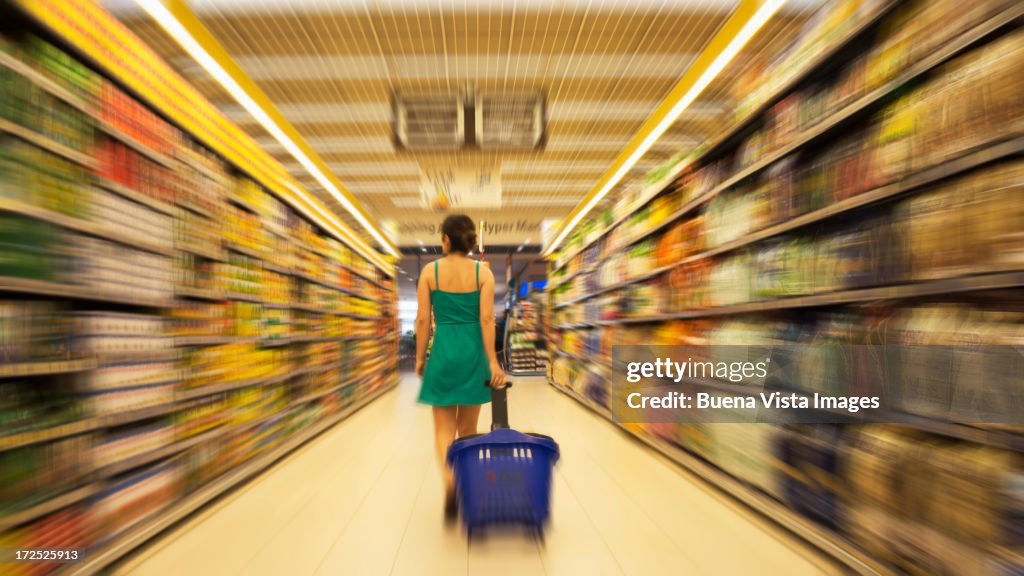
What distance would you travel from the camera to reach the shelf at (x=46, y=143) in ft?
5.12

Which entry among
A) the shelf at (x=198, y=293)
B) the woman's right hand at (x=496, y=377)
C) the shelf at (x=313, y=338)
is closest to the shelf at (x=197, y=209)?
the shelf at (x=198, y=293)

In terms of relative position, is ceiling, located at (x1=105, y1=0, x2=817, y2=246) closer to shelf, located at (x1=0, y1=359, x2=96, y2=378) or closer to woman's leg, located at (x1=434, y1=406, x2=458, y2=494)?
woman's leg, located at (x1=434, y1=406, x2=458, y2=494)

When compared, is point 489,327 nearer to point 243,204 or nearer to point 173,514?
point 173,514

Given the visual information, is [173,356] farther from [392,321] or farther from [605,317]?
[392,321]

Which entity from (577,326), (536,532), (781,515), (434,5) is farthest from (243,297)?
(577,326)

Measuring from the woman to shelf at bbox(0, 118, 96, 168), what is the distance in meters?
1.35

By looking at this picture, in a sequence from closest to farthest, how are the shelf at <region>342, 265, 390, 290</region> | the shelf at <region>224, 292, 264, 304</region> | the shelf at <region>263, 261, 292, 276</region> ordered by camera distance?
the shelf at <region>224, 292, 264, 304</region> < the shelf at <region>263, 261, 292, 276</region> < the shelf at <region>342, 265, 390, 290</region>

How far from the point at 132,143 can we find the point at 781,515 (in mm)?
3201

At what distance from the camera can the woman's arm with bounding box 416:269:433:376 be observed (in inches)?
98.3

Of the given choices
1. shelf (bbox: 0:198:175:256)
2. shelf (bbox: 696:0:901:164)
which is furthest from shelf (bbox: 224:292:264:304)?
shelf (bbox: 696:0:901:164)

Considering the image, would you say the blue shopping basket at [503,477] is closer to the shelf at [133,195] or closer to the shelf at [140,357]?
the shelf at [140,357]

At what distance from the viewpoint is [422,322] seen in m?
2.57

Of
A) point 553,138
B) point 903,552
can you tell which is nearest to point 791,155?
point 903,552

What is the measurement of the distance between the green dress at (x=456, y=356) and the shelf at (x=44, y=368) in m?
1.27
